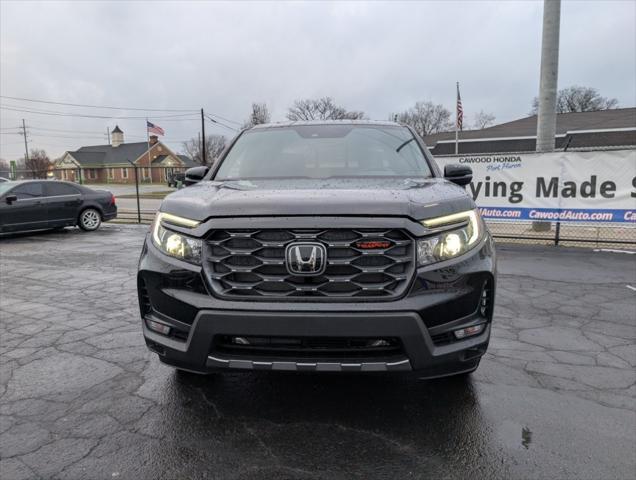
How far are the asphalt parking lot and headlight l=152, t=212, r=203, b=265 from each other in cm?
102

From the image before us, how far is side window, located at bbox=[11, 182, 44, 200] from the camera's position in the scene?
36.8 ft

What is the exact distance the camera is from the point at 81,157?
8250 centimetres

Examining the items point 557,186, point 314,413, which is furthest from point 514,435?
point 557,186

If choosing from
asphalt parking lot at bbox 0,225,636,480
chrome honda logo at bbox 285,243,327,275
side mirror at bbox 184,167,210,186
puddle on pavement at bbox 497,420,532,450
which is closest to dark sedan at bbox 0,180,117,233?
asphalt parking lot at bbox 0,225,636,480

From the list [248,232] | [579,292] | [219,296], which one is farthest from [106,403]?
[579,292]

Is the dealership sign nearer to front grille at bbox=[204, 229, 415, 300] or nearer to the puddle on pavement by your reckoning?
the puddle on pavement

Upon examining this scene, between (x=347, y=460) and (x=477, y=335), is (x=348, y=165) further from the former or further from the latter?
(x=347, y=460)

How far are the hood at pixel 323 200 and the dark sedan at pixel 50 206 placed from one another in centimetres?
1037

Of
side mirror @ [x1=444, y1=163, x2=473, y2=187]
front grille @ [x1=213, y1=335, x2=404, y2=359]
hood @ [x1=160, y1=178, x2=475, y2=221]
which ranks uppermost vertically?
side mirror @ [x1=444, y1=163, x2=473, y2=187]

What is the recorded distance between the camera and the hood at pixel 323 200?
7.77 ft

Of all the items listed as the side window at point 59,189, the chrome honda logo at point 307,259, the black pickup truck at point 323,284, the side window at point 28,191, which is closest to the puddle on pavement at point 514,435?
the black pickup truck at point 323,284

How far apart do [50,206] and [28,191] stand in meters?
0.60

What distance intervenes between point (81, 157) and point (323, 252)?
91836mm

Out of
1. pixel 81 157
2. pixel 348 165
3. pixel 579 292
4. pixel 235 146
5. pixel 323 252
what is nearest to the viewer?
pixel 323 252
